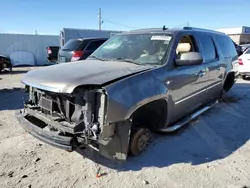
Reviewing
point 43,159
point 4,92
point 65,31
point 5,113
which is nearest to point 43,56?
point 65,31

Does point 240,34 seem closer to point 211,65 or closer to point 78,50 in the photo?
point 78,50

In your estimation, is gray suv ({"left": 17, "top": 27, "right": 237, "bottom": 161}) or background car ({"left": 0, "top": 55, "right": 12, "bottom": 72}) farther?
background car ({"left": 0, "top": 55, "right": 12, "bottom": 72})

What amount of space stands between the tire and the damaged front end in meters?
0.38

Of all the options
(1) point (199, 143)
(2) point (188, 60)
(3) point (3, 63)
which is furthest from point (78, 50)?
(1) point (199, 143)

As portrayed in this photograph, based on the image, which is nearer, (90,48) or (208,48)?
(208,48)

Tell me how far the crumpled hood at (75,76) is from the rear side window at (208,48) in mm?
1993

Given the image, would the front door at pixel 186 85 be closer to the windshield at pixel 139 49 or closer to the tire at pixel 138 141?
the windshield at pixel 139 49

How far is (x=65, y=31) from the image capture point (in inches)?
692

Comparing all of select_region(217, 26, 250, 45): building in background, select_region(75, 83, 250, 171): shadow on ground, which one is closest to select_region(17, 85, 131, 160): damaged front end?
select_region(75, 83, 250, 171): shadow on ground

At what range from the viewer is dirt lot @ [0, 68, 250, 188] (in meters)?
3.13

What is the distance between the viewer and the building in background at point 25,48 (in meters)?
20.2

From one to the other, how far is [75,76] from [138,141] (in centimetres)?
131

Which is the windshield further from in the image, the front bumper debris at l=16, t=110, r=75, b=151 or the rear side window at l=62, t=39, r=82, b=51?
the rear side window at l=62, t=39, r=82, b=51

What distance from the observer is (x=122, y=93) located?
9.80 ft
